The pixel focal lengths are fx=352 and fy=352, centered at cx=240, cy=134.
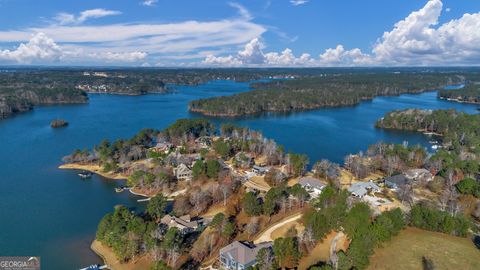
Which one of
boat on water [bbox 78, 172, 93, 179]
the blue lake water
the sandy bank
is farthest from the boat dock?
boat on water [bbox 78, 172, 93, 179]

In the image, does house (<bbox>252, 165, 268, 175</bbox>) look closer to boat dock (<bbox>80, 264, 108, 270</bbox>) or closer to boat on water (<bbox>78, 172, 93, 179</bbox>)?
boat on water (<bbox>78, 172, 93, 179</bbox>)

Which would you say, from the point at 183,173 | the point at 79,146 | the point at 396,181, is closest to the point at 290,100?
the point at 79,146

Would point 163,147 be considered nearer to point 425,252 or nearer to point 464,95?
point 425,252

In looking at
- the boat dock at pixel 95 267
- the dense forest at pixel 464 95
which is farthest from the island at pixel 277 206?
the dense forest at pixel 464 95

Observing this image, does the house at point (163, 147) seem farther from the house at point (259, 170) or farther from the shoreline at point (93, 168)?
the house at point (259, 170)

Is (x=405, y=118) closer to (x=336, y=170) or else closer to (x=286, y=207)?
(x=336, y=170)

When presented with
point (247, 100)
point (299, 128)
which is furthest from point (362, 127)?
point (247, 100)
